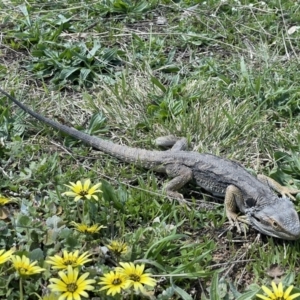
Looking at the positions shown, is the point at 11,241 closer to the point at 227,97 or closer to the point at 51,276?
the point at 51,276

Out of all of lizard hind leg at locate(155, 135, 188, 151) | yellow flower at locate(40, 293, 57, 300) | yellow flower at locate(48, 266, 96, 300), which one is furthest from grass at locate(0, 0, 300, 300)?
yellow flower at locate(48, 266, 96, 300)

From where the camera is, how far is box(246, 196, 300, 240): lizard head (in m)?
3.97

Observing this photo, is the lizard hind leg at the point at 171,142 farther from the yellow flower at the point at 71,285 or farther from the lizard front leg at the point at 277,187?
the yellow flower at the point at 71,285

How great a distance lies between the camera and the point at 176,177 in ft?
15.3

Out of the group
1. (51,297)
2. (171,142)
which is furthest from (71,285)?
(171,142)

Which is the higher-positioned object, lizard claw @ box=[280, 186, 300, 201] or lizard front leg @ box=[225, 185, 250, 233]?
lizard claw @ box=[280, 186, 300, 201]

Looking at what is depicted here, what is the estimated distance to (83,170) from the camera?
4.64 metres

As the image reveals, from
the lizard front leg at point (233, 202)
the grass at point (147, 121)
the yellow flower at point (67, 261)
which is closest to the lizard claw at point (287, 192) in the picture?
the grass at point (147, 121)

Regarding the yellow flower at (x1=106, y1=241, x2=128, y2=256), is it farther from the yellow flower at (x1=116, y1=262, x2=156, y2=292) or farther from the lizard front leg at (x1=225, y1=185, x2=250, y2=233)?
the lizard front leg at (x1=225, y1=185, x2=250, y2=233)

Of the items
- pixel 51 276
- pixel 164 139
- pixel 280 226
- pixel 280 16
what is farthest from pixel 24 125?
pixel 280 16

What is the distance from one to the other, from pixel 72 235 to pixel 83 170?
97cm

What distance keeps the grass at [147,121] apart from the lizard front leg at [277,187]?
0.27 ft

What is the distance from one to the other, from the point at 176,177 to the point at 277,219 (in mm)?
911

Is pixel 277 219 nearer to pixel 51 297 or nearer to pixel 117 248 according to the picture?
pixel 117 248
